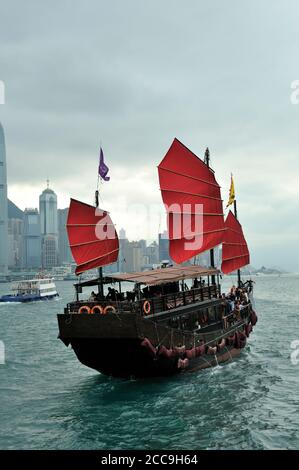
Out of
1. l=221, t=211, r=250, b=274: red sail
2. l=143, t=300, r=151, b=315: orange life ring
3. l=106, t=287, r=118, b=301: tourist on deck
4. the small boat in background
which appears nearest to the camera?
l=143, t=300, r=151, b=315: orange life ring

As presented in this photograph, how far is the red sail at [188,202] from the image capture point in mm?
23734

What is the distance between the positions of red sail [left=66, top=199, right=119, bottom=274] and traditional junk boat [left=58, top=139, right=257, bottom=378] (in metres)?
0.04

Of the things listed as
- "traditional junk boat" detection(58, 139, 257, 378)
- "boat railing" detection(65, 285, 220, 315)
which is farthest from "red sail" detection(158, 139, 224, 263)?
"boat railing" detection(65, 285, 220, 315)

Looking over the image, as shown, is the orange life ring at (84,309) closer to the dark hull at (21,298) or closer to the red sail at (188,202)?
the red sail at (188,202)

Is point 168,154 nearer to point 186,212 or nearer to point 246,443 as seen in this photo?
point 186,212

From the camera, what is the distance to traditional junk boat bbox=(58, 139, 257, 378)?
14.5 metres

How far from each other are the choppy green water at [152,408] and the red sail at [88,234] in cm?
448

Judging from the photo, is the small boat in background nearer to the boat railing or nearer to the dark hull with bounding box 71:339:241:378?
the boat railing

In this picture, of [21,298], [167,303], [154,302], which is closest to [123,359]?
[154,302]

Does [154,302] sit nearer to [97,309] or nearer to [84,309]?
[97,309]

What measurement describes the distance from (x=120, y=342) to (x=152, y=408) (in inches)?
88.3

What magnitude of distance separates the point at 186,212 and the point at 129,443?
49.2 ft

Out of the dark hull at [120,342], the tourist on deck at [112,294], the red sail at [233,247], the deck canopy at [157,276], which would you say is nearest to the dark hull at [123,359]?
the dark hull at [120,342]

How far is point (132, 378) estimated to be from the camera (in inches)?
615
